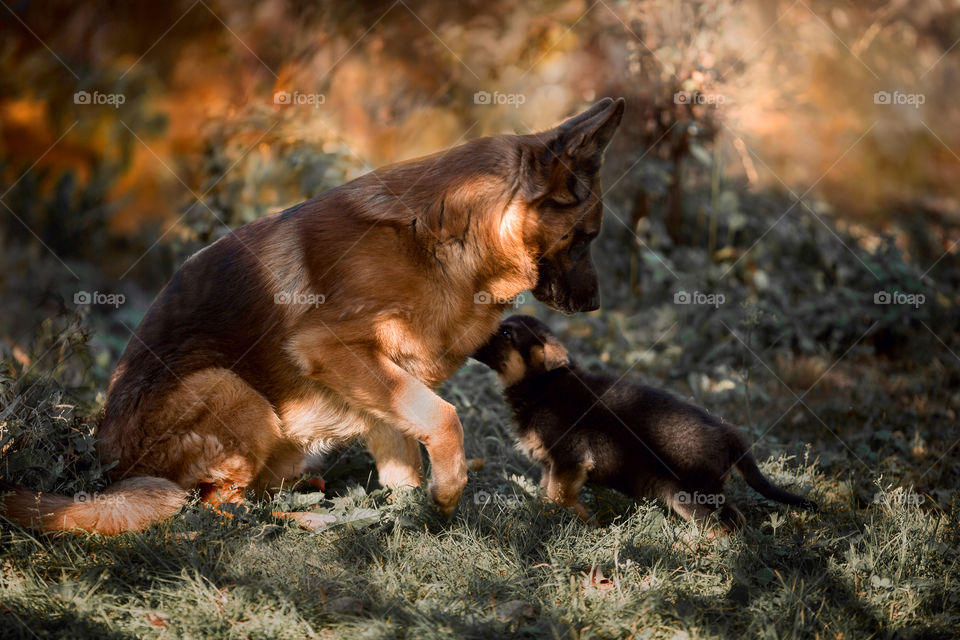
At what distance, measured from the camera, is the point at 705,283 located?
712cm

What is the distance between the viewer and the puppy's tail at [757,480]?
12.2 ft

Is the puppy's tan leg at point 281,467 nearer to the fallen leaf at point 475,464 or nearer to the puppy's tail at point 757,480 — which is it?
the fallen leaf at point 475,464

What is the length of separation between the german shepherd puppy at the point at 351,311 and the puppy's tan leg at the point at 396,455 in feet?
1.54

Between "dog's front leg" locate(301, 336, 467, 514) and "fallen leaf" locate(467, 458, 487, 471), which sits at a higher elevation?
"dog's front leg" locate(301, 336, 467, 514)

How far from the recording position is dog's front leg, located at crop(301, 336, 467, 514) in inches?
139

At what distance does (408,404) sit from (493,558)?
78 centimetres

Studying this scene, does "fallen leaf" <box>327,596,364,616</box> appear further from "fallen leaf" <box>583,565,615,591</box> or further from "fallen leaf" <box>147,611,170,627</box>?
"fallen leaf" <box>583,565,615,591</box>

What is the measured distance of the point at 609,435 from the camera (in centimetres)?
406

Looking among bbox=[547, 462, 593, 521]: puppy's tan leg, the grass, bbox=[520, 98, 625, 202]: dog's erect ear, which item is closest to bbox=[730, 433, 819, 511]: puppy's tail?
the grass

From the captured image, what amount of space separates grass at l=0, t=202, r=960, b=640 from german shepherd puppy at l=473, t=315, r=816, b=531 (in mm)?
170

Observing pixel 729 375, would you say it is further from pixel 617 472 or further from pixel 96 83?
pixel 96 83

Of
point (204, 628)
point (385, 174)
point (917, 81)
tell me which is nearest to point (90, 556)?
point (204, 628)

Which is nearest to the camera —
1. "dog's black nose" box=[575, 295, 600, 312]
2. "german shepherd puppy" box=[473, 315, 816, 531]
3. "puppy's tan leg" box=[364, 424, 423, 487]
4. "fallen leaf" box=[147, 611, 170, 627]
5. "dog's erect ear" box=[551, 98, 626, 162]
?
"fallen leaf" box=[147, 611, 170, 627]

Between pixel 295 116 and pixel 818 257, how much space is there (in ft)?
16.8
